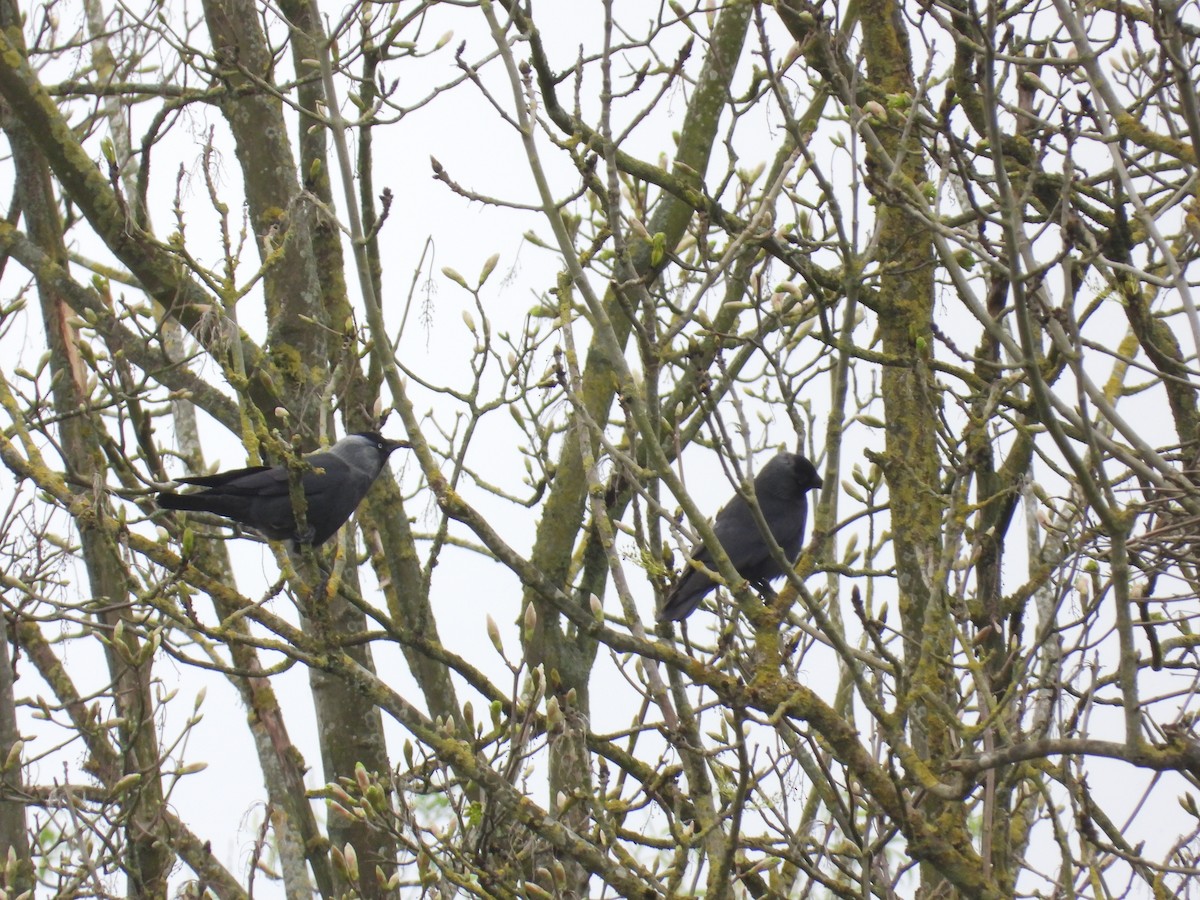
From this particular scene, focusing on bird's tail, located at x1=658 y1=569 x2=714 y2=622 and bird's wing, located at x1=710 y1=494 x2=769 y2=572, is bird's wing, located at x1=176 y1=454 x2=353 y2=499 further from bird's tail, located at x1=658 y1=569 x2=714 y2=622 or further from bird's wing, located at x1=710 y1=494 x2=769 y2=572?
bird's wing, located at x1=710 y1=494 x2=769 y2=572

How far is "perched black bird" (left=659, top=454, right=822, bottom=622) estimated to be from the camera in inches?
312

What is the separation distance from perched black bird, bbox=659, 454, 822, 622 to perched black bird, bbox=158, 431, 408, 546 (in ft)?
7.53

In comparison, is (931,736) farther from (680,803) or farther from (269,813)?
(269,813)

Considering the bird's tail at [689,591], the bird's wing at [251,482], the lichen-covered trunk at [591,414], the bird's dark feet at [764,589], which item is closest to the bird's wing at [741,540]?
the bird's dark feet at [764,589]

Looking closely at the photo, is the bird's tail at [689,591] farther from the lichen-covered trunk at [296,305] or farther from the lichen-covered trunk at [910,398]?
the lichen-covered trunk at [910,398]

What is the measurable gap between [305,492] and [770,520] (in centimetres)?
403

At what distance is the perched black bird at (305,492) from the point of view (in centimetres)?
486

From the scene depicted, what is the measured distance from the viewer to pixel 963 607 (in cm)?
389

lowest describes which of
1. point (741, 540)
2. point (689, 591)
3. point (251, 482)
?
point (251, 482)

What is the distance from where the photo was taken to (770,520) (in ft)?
27.6

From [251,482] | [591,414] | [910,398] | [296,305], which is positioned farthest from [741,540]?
[251,482]

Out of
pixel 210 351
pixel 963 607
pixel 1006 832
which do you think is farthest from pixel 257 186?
pixel 1006 832

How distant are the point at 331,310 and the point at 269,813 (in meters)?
2.55

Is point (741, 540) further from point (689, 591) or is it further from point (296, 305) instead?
point (296, 305)
